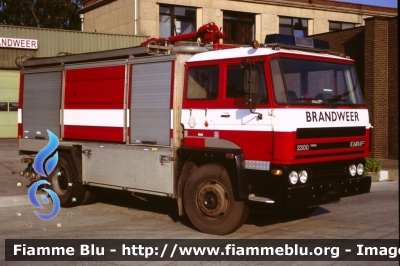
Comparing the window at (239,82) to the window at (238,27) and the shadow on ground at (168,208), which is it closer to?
the shadow on ground at (168,208)

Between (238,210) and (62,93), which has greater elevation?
(62,93)

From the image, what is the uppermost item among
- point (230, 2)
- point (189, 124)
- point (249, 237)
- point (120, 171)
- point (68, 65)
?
point (230, 2)

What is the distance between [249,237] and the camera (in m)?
8.60

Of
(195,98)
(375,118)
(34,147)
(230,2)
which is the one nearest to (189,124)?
(195,98)

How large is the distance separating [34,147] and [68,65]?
6.59 feet

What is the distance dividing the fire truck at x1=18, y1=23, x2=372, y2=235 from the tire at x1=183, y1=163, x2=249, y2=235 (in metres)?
0.02

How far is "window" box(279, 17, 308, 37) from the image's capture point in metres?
32.5

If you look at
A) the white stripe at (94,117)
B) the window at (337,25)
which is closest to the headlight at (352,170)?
the white stripe at (94,117)

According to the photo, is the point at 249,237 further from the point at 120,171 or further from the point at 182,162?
the point at 120,171

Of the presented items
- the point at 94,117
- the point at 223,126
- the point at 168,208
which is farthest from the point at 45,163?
the point at 223,126

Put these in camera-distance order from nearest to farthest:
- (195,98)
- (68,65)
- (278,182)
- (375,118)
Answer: (278,182) < (195,98) < (68,65) < (375,118)

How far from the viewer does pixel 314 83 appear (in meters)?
8.76

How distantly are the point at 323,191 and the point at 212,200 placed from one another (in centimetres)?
166

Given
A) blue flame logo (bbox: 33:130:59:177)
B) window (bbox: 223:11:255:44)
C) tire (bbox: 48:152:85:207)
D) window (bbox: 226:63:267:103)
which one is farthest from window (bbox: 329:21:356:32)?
window (bbox: 226:63:267:103)
